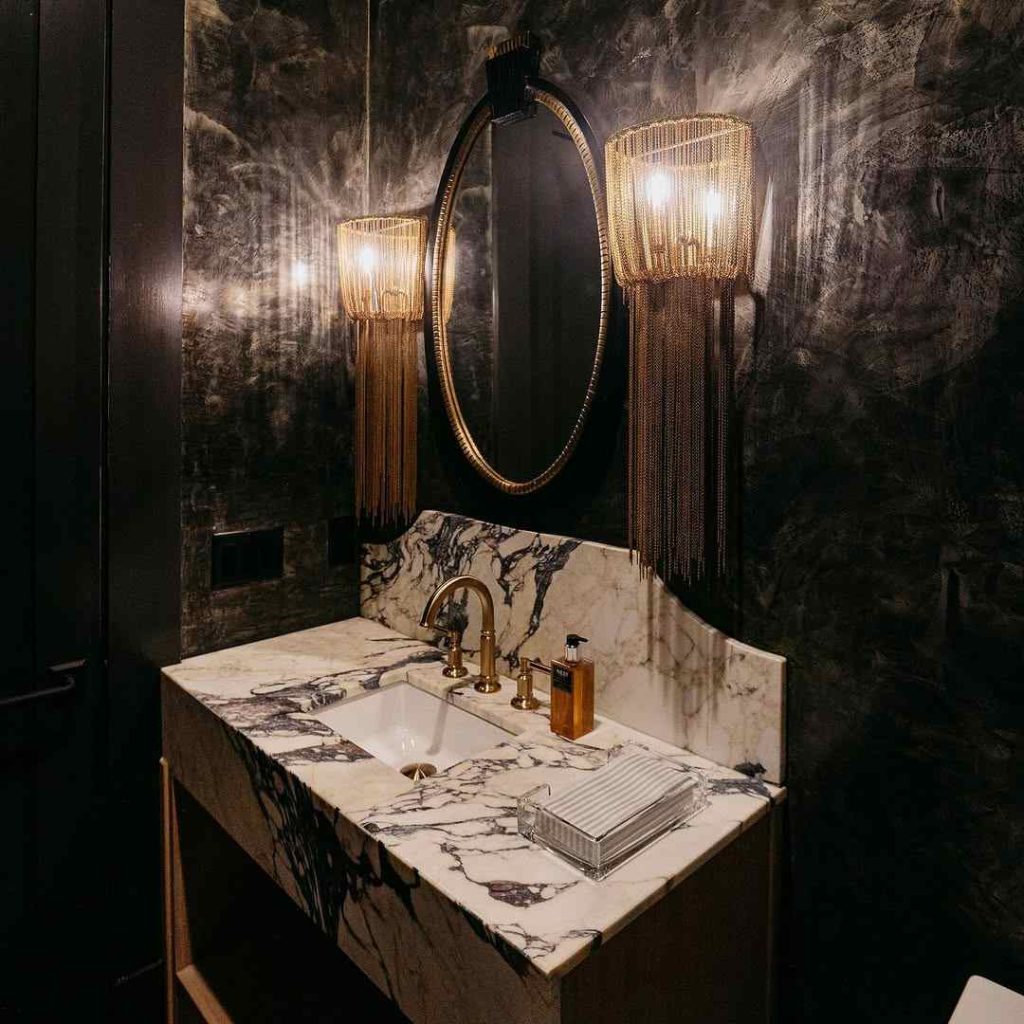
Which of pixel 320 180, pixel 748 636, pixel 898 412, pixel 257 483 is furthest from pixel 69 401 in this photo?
pixel 898 412

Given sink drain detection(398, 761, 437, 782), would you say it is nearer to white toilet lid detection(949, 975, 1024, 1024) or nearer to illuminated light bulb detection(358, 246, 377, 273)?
white toilet lid detection(949, 975, 1024, 1024)

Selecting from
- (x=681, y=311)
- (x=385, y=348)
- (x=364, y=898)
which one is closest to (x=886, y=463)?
(x=681, y=311)

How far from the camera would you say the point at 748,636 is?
120 cm

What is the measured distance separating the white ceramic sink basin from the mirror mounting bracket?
116cm

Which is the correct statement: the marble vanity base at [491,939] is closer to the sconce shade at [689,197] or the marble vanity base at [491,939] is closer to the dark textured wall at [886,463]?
the dark textured wall at [886,463]

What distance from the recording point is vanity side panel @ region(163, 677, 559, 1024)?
846 mm

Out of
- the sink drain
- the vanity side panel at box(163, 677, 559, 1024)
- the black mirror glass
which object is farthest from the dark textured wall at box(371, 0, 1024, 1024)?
the sink drain

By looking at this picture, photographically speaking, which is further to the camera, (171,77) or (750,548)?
(171,77)

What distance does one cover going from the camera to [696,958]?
101 centimetres

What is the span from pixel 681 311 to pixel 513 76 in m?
0.68

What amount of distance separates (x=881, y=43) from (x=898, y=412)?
19.1 inches

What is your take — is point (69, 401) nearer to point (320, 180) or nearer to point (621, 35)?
point (320, 180)

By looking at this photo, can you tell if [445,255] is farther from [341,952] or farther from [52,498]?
[341,952]

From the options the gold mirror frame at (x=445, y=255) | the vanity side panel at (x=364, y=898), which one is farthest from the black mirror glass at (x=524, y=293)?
the vanity side panel at (x=364, y=898)
